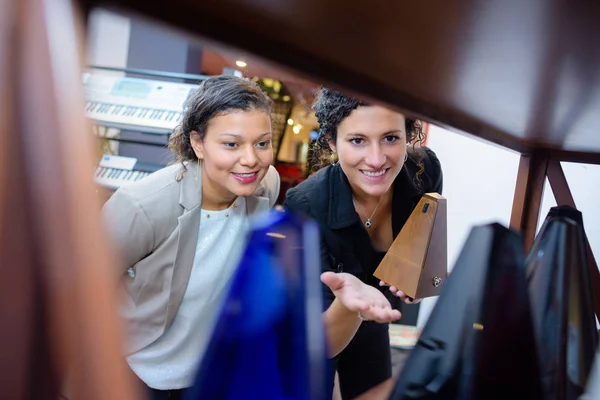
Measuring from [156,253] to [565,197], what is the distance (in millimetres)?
801

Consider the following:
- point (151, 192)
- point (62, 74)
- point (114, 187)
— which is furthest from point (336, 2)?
point (114, 187)

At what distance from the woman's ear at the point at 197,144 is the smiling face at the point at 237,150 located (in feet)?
0.07

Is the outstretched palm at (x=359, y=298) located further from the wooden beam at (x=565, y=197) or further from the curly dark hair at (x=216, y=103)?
the curly dark hair at (x=216, y=103)

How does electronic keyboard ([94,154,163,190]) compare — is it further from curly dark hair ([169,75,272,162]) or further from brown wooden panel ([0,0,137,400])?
brown wooden panel ([0,0,137,400])

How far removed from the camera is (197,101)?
0.98 m

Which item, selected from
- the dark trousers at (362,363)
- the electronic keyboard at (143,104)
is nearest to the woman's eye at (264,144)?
the dark trousers at (362,363)

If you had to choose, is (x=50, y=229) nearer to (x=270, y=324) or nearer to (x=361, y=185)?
(x=270, y=324)

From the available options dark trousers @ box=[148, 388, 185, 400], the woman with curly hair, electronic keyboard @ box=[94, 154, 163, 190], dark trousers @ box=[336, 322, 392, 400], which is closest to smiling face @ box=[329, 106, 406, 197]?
the woman with curly hair

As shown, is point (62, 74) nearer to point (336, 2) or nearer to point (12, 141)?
point (12, 141)

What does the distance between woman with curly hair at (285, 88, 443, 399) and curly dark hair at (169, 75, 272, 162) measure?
0.50 ft

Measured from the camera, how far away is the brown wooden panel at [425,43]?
214 millimetres

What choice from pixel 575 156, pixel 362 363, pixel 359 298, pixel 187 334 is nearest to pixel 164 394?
pixel 187 334

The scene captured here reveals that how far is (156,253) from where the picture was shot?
0.87 meters

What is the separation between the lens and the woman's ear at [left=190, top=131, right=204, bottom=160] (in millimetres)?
967
